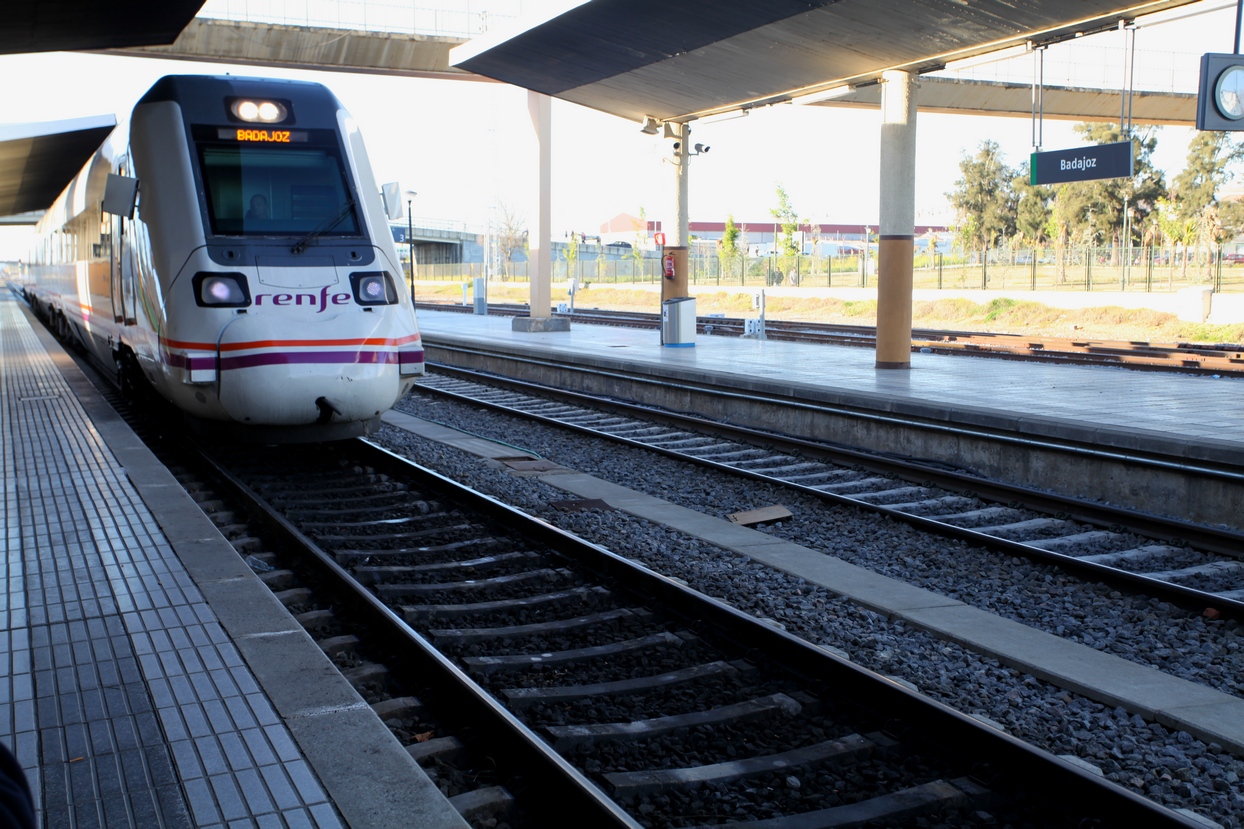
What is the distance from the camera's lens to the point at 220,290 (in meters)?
8.23

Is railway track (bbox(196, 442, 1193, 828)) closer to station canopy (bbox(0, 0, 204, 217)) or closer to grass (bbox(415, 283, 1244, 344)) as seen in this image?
station canopy (bbox(0, 0, 204, 217))

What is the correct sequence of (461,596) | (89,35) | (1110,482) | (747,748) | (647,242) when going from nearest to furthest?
1. (747,748)
2. (461,596)
3. (1110,482)
4. (89,35)
5. (647,242)

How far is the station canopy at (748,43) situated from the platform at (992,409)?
4.34 metres

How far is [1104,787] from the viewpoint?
337cm

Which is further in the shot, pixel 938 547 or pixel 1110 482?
pixel 1110 482

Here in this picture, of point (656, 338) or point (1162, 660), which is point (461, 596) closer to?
point (1162, 660)

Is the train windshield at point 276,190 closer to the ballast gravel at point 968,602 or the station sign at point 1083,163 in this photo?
the ballast gravel at point 968,602

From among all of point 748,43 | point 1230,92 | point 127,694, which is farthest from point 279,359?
point 748,43

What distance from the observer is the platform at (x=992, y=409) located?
27.9 ft

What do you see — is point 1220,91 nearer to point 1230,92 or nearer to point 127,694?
point 1230,92

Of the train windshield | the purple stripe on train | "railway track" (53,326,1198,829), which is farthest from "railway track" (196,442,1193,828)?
the train windshield

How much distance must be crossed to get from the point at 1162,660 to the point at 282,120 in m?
7.71

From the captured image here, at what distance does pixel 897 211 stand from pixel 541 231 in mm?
12008

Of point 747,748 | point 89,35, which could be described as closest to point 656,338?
point 89,35
